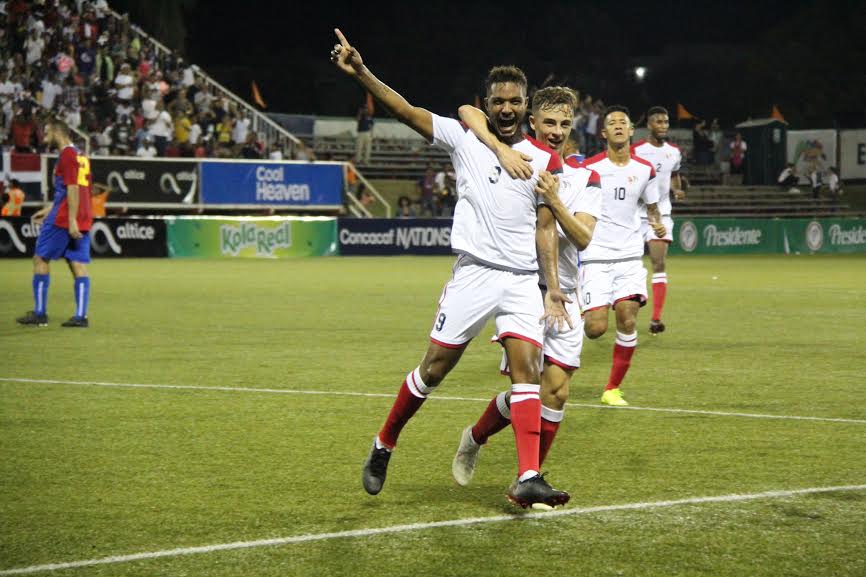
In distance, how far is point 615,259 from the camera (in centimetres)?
1024

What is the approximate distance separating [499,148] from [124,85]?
2821 centimetres

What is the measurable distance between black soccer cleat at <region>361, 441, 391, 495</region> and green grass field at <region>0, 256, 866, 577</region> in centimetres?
8

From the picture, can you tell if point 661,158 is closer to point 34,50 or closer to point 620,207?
point 620,207

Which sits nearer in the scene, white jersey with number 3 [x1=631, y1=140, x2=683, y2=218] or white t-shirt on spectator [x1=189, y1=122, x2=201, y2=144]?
white jersey with number 3 [x1=631, y1=140, x2=683, y2=218]

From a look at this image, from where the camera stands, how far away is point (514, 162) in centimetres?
621

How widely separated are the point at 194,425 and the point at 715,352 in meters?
6.34

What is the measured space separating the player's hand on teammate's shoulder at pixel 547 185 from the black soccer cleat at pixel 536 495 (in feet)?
4.43

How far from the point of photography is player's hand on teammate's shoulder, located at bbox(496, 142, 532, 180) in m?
6.20

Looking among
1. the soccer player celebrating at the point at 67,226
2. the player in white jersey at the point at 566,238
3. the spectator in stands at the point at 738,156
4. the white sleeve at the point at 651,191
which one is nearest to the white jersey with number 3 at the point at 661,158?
the white sleeve at the point at 651,191

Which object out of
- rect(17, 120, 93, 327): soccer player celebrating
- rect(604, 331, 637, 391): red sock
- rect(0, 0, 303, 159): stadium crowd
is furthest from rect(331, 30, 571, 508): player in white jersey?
rect(0, 0, 303, 159): stadium crowd

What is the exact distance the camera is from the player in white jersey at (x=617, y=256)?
9812mm

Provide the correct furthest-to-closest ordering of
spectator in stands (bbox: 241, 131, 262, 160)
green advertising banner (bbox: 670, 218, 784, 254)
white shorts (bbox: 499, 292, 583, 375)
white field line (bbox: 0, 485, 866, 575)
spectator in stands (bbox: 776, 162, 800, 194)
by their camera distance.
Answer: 1. spectator in stands (bbox: 776, 162, 800, 194)
2. green advertising banner (bbox: 670, 218, 784, 254)
3. spectator in stands (bbox: 241, 131, 262, 160)
4. white shorts (bbox: 499, 292, 583, 375)
5. white field line (bbox: 0, 485, 866, 575)

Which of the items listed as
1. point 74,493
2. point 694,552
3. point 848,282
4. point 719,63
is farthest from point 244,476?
point 719,63

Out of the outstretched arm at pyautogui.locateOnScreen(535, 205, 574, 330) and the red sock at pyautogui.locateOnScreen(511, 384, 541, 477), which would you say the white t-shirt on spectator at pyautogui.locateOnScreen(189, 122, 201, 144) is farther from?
the red sock at pyautogui.locateOnScreen(511, 384, 541, 477)
